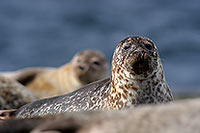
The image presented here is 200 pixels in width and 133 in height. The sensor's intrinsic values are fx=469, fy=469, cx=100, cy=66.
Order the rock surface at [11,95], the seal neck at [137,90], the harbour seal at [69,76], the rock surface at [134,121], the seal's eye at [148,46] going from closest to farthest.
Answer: the rock surface at [134,121], the seal neck at [137,90], the seal's eye at [148,46], the rock surface at [11,95], the harbour seal at [69,76]

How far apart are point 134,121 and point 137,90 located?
207cm

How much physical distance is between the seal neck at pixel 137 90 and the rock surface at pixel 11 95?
2.70 metres

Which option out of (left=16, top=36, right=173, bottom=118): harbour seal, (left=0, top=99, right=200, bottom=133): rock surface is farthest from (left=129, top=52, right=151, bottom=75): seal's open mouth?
(left=0, top=99, right=200, bottom=133): rock surface

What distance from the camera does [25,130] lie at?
119 inches

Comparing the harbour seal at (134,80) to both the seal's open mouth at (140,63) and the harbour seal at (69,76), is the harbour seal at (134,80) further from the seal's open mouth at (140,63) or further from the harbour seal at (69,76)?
the harbour seal at (69,76)

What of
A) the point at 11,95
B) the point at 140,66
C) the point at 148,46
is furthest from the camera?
the point at 11,95

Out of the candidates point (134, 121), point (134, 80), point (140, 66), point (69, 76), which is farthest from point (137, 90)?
point (69, 76)

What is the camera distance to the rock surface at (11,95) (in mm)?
7223

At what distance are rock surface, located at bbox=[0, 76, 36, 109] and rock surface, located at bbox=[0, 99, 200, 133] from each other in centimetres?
427

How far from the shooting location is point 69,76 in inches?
553

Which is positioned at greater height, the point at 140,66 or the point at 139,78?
the point at 140,66

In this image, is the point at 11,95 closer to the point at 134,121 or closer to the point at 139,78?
the point at 139,78

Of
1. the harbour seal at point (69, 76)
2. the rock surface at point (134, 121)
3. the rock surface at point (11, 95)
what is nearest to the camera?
the rock surface at point (134, 121)

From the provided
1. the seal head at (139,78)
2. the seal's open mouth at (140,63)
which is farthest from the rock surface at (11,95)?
the seal's open mouth at (140,63)
